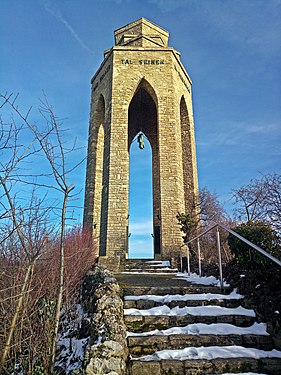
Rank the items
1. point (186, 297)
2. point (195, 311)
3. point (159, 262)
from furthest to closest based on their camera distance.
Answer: point (159, 262)
point (186, 297)
point (195, 311)

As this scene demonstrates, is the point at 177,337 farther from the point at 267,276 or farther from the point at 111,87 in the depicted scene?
the point at 111,87

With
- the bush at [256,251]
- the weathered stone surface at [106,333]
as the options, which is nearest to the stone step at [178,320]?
the weathered stone surface at [106,333]

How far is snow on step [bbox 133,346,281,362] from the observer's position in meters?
2.58

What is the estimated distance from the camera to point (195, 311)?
3.27 meters

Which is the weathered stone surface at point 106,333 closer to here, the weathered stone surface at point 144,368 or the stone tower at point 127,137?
the weathered stone surface at point 144,368

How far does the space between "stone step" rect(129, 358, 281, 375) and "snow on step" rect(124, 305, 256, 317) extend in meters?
0.69

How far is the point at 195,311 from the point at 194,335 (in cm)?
43

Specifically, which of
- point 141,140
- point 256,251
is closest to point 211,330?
point 256,251

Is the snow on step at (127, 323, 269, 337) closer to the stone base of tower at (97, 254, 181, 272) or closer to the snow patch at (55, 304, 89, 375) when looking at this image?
the snow patch at (55, 304, 89, 375)

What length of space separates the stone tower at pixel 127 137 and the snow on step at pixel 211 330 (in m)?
7.87

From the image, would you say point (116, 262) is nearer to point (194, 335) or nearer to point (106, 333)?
point (194, 335)

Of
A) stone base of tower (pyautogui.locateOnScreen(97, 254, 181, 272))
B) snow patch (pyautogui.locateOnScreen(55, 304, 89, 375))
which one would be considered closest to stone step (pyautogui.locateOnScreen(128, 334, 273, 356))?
snow patch (pyautogui.locateOnScreen(55, 304, 89, 375))

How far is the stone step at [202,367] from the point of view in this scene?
2.43 metres

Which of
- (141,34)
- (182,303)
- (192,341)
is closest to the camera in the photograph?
(192,341)
